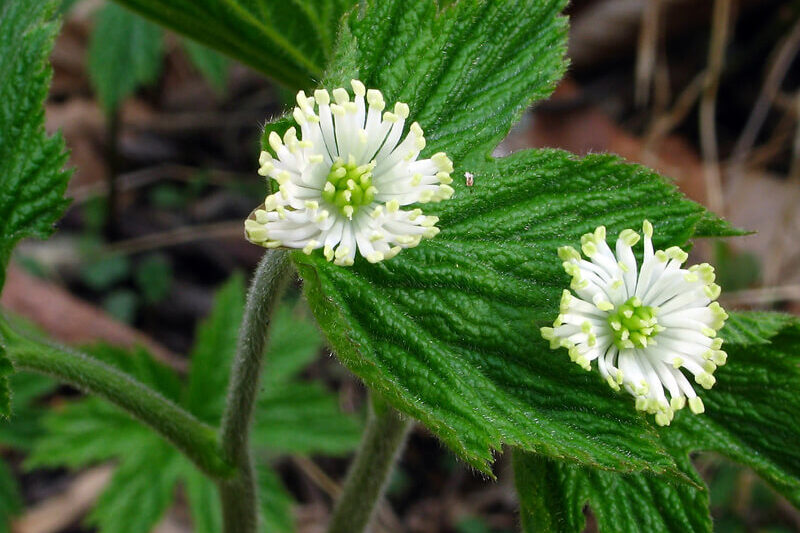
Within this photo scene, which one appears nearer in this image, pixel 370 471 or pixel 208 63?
pixel 370 471

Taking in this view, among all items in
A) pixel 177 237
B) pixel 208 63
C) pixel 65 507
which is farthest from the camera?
pixel 177 237

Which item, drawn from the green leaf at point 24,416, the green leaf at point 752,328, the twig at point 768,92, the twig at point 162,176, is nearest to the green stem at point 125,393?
the green leaf at point 752,328

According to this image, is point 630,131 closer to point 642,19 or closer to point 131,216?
point 642,19

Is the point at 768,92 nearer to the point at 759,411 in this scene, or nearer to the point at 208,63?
the point at 208,63

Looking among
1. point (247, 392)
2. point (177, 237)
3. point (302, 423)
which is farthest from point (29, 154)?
point (177, 237)

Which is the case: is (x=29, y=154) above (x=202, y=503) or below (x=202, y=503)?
above

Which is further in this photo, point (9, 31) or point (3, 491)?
point (3, 491)

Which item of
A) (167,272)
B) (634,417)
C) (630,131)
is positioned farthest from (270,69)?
(630,131)

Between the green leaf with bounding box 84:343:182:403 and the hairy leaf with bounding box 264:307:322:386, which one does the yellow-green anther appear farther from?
the green leaf with bounding box 84:343:182:403
